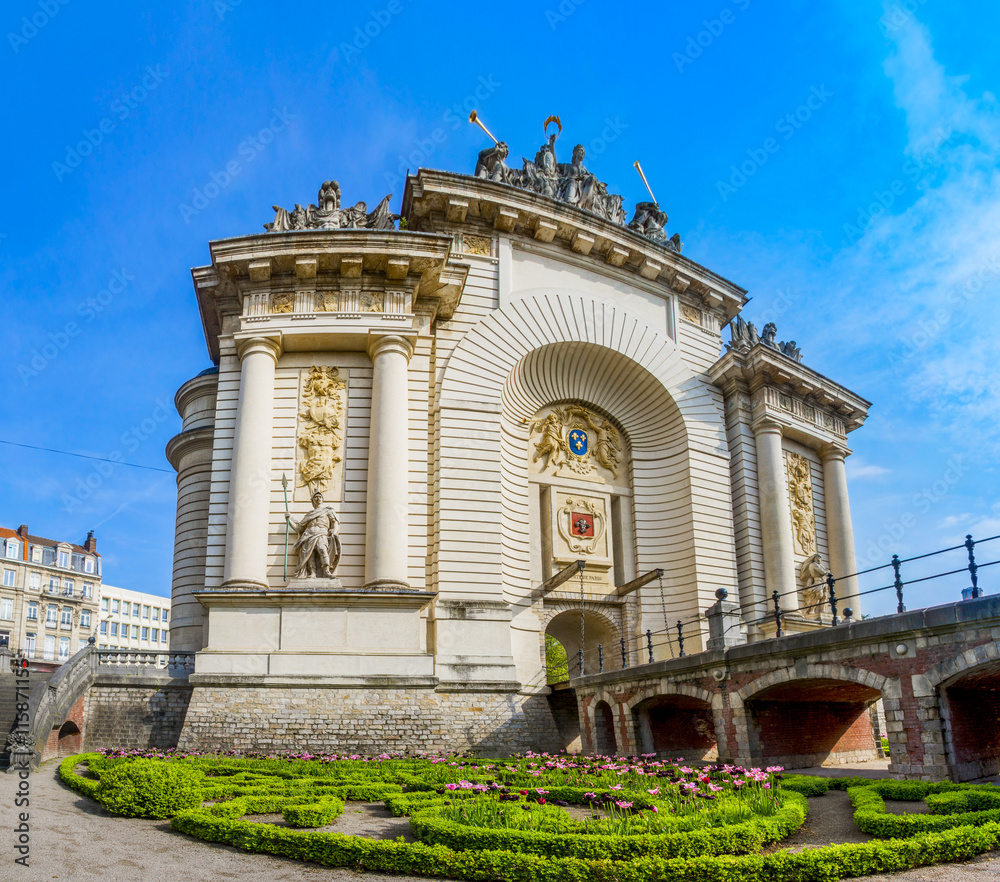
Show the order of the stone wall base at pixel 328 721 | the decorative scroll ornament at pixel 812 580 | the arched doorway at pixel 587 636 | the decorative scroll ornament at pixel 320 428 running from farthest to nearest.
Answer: the decorative scroll ornament at pixel 812 580
the arched doorway at pixel 587 636
the decorative scroll ornament at pixel 320 428
the stone wall base at pixel 328 721

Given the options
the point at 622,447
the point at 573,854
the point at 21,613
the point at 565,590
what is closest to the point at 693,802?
the point at 573,854

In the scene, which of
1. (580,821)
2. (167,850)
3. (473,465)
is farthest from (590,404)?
(167,850)

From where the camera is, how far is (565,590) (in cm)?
2886

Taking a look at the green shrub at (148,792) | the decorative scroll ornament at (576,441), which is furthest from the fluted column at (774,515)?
the green shrub at (148,792)

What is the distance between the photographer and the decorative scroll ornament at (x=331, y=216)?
2753 centimetres

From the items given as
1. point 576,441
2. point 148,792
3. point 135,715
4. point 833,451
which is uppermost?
point 833,451

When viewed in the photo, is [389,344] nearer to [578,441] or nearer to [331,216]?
[331,216]

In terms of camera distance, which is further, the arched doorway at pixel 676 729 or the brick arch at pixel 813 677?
the arched doorway at pixel 676 729

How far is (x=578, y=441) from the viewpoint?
31281mm

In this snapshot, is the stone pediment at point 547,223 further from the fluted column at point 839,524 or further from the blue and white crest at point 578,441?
the fluted column at point 839,524

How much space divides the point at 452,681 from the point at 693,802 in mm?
12298

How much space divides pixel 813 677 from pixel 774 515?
16034mm

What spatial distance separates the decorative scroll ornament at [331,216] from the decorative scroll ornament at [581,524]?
11217 millimetres

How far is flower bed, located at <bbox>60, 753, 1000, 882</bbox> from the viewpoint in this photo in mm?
9320
